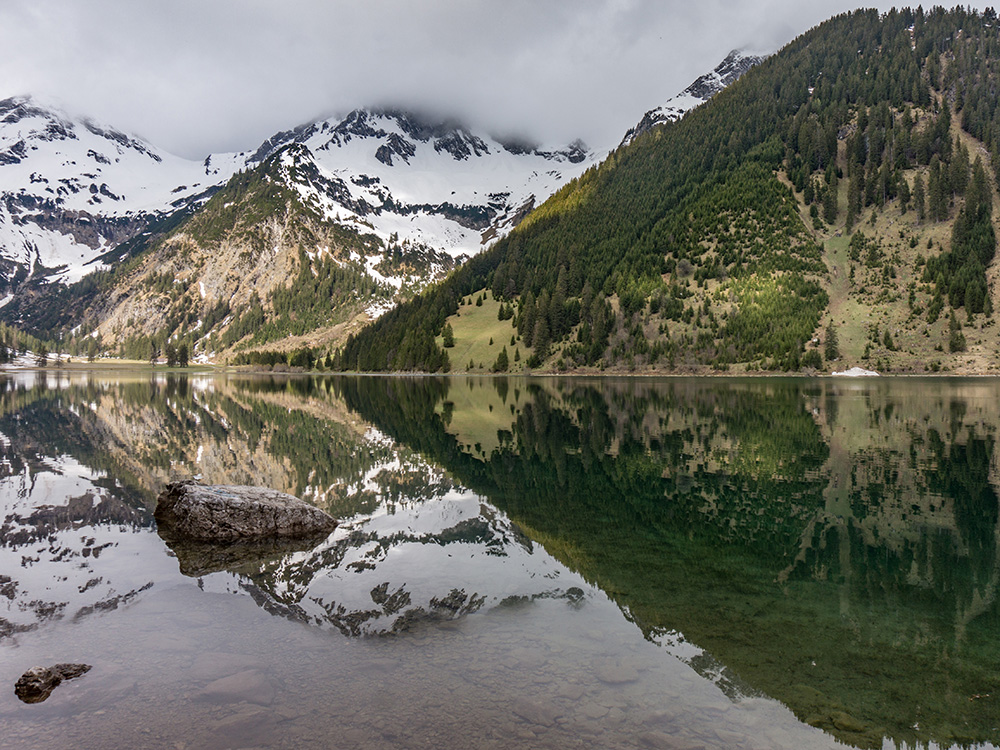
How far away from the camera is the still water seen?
7.73 m

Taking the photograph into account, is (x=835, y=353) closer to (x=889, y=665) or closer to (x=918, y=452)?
(x=918, y=452)

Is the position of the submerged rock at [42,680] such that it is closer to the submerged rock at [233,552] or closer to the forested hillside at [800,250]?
the submerged rock at [233,552]

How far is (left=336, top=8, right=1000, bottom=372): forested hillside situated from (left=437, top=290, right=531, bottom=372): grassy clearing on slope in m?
0.79

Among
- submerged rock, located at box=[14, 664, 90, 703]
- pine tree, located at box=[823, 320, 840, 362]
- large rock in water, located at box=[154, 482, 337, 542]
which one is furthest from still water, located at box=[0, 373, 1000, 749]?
pine tree, located at box=[823, 320, 840, 362]

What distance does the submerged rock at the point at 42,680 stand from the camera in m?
8.26

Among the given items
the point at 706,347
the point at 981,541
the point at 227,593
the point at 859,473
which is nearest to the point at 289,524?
the point at 227,593

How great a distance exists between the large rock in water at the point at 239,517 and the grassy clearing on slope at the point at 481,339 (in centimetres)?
13466

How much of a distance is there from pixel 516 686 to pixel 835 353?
434 ft

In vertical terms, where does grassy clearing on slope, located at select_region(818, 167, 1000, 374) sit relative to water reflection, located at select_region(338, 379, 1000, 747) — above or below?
above

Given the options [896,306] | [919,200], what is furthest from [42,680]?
[919,200]

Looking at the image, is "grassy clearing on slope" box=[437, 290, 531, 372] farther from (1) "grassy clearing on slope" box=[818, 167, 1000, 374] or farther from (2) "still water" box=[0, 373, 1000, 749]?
(2) "still water" box=[0, 373, 1000, 749]

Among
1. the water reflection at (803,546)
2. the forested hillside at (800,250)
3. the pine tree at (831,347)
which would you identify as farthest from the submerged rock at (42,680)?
the pine tree at (831,347)

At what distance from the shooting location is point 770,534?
1593cm

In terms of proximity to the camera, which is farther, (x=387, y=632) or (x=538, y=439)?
(x=538, y=439)
